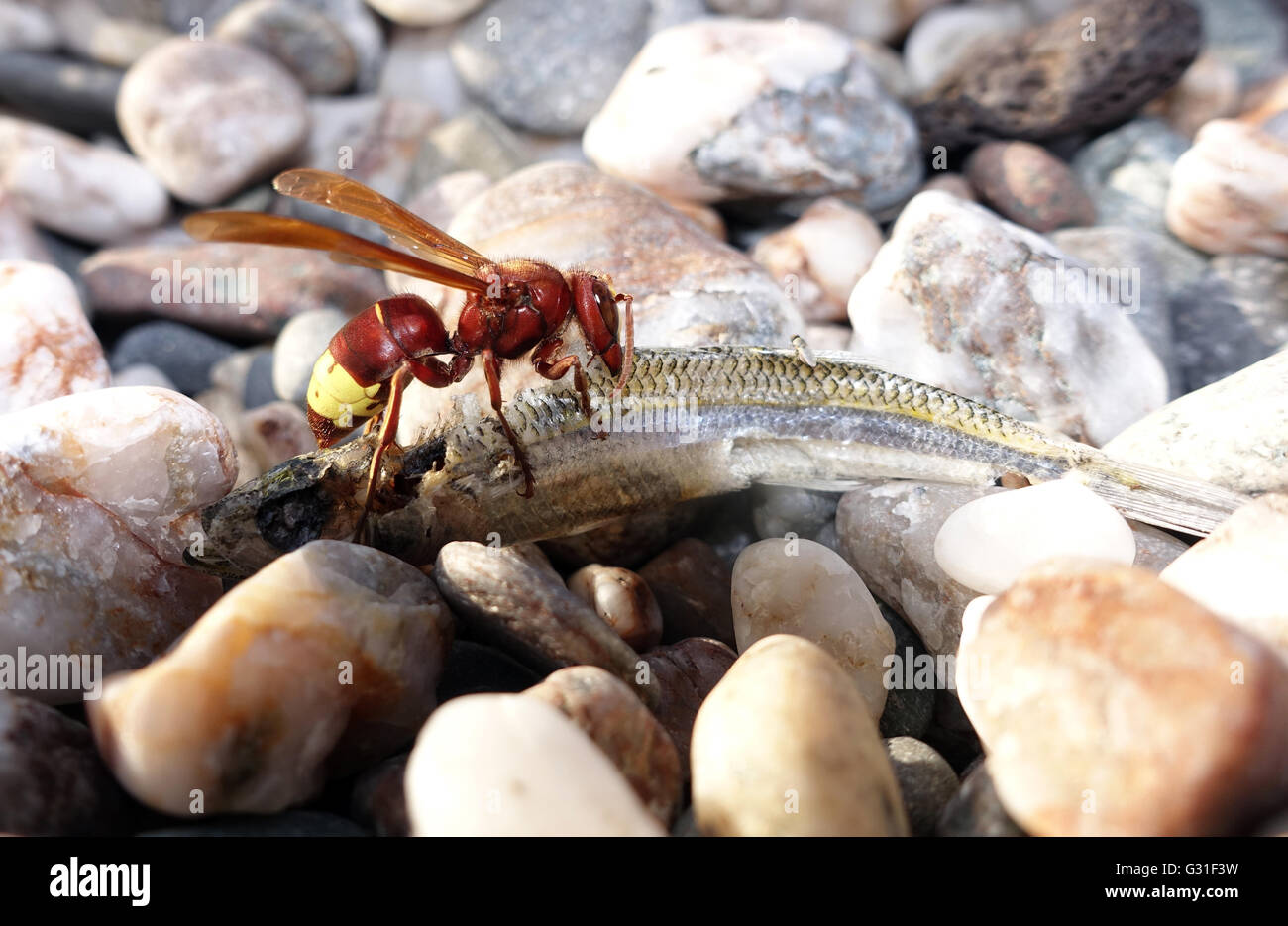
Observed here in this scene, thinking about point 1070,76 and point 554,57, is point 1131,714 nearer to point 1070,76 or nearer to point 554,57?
point 1070,76

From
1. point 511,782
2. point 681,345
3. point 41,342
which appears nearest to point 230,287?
point 41,342

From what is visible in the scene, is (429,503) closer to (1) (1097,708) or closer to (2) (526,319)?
(2) (526,319)

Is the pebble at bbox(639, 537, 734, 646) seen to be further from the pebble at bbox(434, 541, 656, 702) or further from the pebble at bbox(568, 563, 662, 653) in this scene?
the pebble at bbox(434, 541, 656, 702)

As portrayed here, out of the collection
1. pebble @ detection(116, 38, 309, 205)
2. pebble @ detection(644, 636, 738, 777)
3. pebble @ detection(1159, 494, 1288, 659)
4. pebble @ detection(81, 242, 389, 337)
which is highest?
pebble @ detection(116, 38, 309, 205)

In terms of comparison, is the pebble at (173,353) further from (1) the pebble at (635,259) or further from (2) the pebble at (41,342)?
(1) the pebble at (635,259)

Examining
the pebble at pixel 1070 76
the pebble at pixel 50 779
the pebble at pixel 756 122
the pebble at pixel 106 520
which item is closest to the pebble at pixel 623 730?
the pebble at pixel 50 779

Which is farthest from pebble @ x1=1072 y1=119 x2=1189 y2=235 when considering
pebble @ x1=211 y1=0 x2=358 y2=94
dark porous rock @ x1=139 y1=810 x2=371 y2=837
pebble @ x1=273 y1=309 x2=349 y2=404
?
dark porous rock @ x1=139 y1=810 x2=371 y2=837
